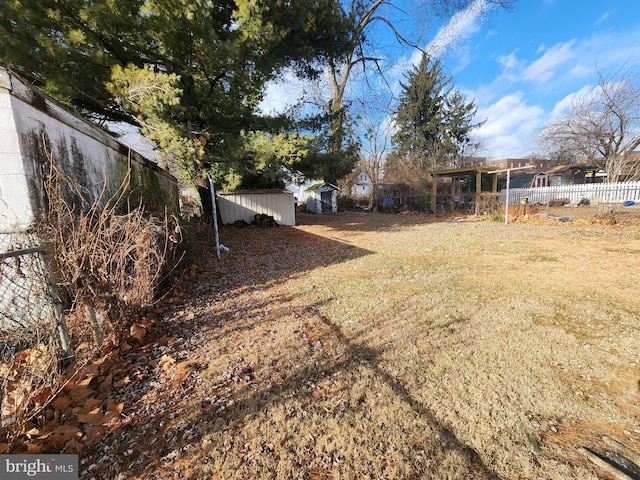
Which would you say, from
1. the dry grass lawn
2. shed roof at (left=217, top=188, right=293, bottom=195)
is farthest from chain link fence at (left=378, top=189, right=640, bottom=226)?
shed roof at (left=217, top=188, right=293, bottom=195)

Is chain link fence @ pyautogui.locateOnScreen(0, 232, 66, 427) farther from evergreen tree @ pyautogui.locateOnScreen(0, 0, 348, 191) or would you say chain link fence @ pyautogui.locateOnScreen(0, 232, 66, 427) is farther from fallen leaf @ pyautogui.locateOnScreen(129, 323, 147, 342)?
evergreen tree @ pyautogui.locateOnScreen(0, 0, 348, 191)

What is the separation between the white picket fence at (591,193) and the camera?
464 inches

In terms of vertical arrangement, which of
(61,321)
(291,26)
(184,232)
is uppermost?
(291,26)

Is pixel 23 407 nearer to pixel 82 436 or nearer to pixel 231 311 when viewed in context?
pixel 82 436

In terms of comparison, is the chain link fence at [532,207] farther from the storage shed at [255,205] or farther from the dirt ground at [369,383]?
the storage shed at [255,205]

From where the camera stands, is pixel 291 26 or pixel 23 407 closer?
pixel 23 407

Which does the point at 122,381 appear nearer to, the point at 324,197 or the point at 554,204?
the point at 554,204

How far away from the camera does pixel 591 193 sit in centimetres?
1323

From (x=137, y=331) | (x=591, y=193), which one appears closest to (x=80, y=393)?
(x=137, y=331)

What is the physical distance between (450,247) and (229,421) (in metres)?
6.76

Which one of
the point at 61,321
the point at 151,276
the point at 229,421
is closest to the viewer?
the point at 229,421

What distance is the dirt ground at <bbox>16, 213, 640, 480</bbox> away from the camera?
1.57 m

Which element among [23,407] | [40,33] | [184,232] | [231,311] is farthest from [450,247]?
[40,33]

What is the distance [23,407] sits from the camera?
1.67 metres
